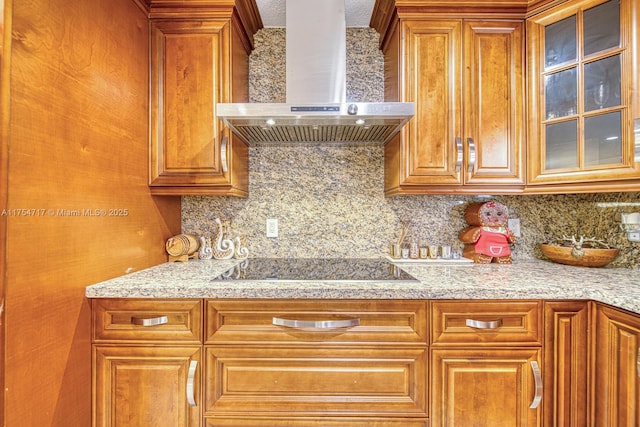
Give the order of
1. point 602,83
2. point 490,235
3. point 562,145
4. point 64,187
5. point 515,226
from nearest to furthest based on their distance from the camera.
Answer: point 64,187 → point 602,83 → point 562,145 → point 490,235 → point 515,226

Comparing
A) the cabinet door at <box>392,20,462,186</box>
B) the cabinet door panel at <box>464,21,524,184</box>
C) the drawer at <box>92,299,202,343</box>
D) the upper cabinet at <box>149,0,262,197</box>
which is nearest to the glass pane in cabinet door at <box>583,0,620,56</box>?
the cabinet door panel at <box>464,21,524,184</box>

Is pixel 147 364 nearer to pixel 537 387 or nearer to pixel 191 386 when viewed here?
pixel 191 386

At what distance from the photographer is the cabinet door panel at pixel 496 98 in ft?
4.92

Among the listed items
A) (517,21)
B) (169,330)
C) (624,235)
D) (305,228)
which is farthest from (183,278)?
(624,235)

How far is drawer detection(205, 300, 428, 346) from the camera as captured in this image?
1.14 meters

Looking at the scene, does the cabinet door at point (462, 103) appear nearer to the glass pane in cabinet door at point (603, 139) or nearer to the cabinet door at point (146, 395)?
the glass pane in cabinet door at point (603, 139)

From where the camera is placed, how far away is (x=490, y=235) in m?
1.68

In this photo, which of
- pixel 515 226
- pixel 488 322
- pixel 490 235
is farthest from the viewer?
pixel 515 226

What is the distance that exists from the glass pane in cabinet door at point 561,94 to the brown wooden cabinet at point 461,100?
0.11 m

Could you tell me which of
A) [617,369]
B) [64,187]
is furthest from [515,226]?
[64,187]

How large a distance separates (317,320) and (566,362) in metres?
0.97

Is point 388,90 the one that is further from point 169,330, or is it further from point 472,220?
point 169,330

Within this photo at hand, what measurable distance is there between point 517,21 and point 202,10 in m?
1.61

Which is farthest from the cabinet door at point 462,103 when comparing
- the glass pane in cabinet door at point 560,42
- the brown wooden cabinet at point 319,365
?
the brown wooden cabinet at point 319,365
